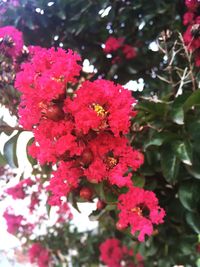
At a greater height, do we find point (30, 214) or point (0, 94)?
point (0, 94)

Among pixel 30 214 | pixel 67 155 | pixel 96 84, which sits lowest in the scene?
pixel 30 214

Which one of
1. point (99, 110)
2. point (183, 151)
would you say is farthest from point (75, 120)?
point (183, 151)

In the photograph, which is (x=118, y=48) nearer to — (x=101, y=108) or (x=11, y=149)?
(x=11, y=149)

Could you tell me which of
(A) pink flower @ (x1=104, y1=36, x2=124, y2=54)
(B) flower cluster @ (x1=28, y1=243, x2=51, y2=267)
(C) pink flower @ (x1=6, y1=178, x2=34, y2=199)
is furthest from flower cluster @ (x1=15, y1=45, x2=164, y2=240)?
(B) flower cluster @ (x1=28, y1=243, x2=51, y2=267)

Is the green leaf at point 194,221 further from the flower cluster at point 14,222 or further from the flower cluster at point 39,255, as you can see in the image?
the flower cluster at point 39,255

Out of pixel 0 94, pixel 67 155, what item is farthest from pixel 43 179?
pixel 67 155

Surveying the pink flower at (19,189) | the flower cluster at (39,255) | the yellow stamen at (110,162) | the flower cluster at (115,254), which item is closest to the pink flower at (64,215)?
the flower cluster at (39,255)

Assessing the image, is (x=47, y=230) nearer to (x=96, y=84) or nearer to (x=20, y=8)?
(x=20, y=8)
